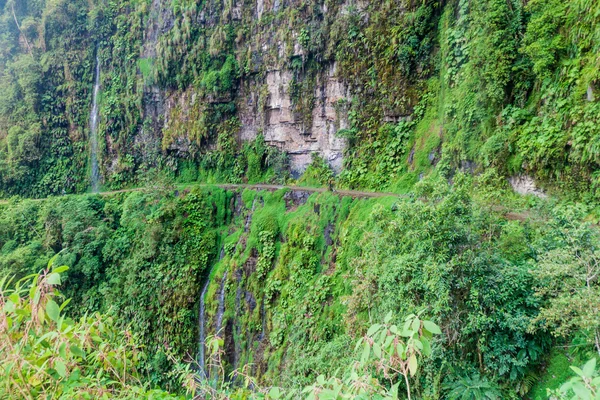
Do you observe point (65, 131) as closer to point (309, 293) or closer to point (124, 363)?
point (309, 293)

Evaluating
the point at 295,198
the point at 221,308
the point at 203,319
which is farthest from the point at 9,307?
the point at 203,319

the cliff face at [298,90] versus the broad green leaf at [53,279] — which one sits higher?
the cliff face at [298,90]

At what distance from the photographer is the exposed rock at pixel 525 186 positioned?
30.3 feet

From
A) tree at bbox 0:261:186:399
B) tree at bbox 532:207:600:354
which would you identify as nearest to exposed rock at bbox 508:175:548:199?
tree at bbox 532:207:600:354

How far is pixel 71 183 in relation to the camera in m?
29.1

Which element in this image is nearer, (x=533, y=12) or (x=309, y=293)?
(x=533, y=12)

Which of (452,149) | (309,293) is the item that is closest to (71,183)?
(309,293)

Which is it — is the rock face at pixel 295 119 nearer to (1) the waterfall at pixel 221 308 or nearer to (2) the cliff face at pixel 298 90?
(2) the cliff face at pixel 298 90

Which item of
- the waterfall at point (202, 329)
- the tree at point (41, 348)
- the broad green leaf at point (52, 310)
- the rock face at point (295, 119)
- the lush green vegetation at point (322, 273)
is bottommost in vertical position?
the waterfall at point (202, 329)

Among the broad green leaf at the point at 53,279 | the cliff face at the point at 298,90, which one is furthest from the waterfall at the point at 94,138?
the broad green leaf at the point at 53,279

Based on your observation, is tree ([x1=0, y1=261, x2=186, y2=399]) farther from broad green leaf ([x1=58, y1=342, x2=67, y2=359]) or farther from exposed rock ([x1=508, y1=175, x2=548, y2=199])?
exposed rock ([x1=508, y1=175, x2=548, y2=199])

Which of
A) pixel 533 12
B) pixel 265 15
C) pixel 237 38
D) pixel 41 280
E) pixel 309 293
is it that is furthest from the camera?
pixel 237 38

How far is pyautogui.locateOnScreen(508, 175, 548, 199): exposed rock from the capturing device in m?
9.25

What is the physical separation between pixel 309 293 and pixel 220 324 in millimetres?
5461
